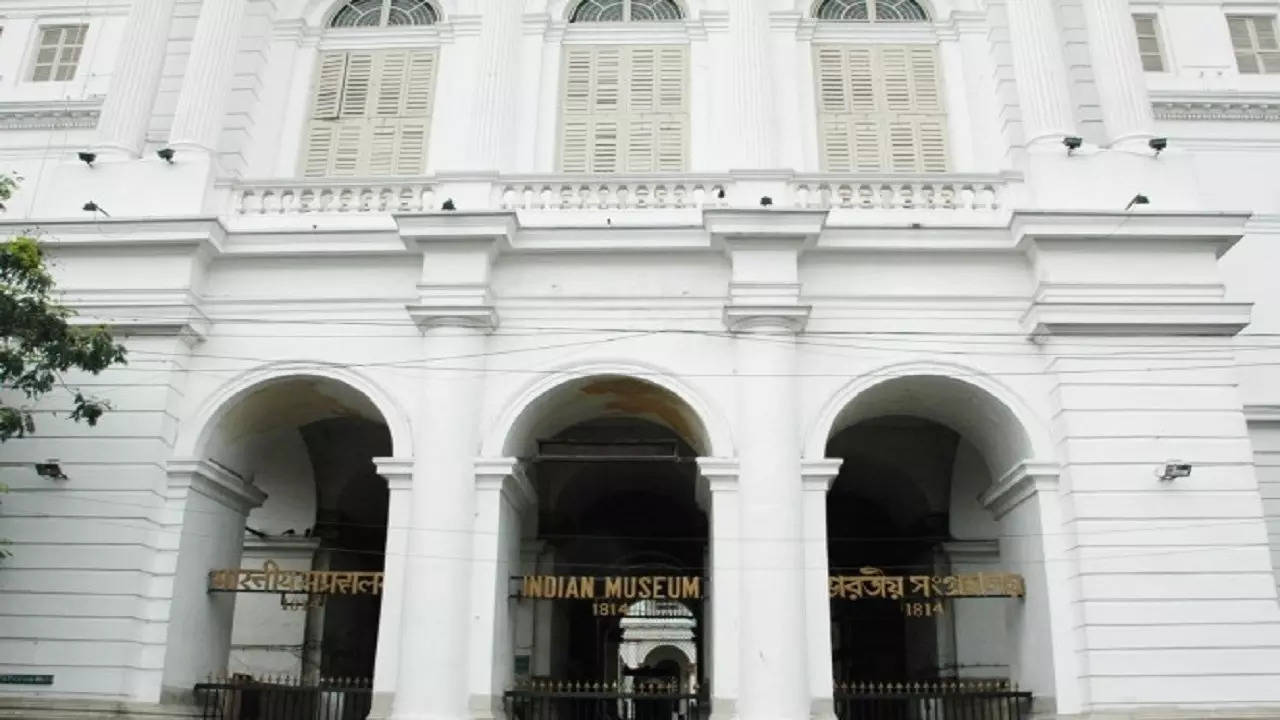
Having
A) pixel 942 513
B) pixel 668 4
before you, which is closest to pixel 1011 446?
pixel 942 513

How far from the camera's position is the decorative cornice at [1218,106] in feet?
52.7

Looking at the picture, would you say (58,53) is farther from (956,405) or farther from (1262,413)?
(1262,413)

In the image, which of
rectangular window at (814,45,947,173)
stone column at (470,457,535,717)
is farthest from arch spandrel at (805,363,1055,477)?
stone column at (470,457,535,717)

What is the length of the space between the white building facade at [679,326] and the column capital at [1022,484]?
0.07 metres

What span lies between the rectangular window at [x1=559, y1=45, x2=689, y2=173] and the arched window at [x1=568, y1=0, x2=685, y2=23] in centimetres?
58

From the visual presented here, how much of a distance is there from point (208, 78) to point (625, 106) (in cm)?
531

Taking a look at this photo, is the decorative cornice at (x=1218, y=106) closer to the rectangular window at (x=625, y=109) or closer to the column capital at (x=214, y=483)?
the rectangular window at (x=625, y=109)

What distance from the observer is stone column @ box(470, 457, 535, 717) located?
11641 millimetres

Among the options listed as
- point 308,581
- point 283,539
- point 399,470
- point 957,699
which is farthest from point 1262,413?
point 283,539

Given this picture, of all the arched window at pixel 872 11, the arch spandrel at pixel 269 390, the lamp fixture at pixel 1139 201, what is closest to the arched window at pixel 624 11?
the arched window at pixel 872 11

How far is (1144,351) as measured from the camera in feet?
40.0

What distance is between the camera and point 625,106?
1504 cm

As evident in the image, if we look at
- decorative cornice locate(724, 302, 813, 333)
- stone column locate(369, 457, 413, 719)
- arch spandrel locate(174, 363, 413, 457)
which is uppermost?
decorative cornice locate(724, 302, 813, 333)

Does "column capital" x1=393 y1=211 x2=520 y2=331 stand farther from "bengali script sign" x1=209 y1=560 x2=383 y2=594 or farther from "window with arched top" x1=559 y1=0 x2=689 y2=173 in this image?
"bengali script sign" x1=209 y1=560 x2=383 y2=594
